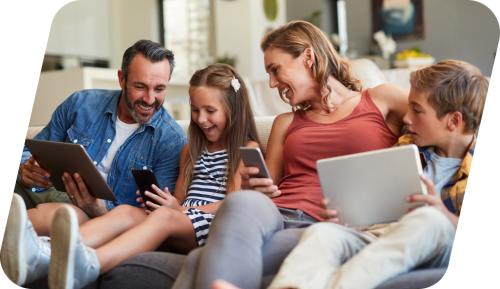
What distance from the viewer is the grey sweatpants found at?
2.98 feet

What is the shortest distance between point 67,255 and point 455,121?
98 cm

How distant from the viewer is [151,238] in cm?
122

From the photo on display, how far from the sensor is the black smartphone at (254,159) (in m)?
1.24

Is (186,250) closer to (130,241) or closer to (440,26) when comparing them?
(130,241)

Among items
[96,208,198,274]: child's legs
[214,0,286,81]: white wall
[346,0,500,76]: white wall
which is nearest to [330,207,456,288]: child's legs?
[96,208,198,274]: child's legs

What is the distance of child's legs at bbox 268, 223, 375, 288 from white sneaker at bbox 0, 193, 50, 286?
56cm

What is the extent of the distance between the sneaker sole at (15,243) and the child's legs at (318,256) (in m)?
0.57

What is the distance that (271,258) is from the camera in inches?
41.2

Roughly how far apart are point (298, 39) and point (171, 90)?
3616mm

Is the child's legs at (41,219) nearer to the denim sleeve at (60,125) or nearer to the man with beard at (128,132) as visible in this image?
the man with beard at (128,132)

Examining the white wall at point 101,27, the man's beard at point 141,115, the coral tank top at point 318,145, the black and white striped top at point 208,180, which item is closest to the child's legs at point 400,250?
the coral tank top at point 318,145

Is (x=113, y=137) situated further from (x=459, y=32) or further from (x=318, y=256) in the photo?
(x=459, y=32)

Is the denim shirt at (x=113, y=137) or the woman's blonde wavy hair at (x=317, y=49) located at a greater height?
the woman's blonde wavy hair at (x=317, y=49)

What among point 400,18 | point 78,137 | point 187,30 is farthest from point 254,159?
point 187,30
